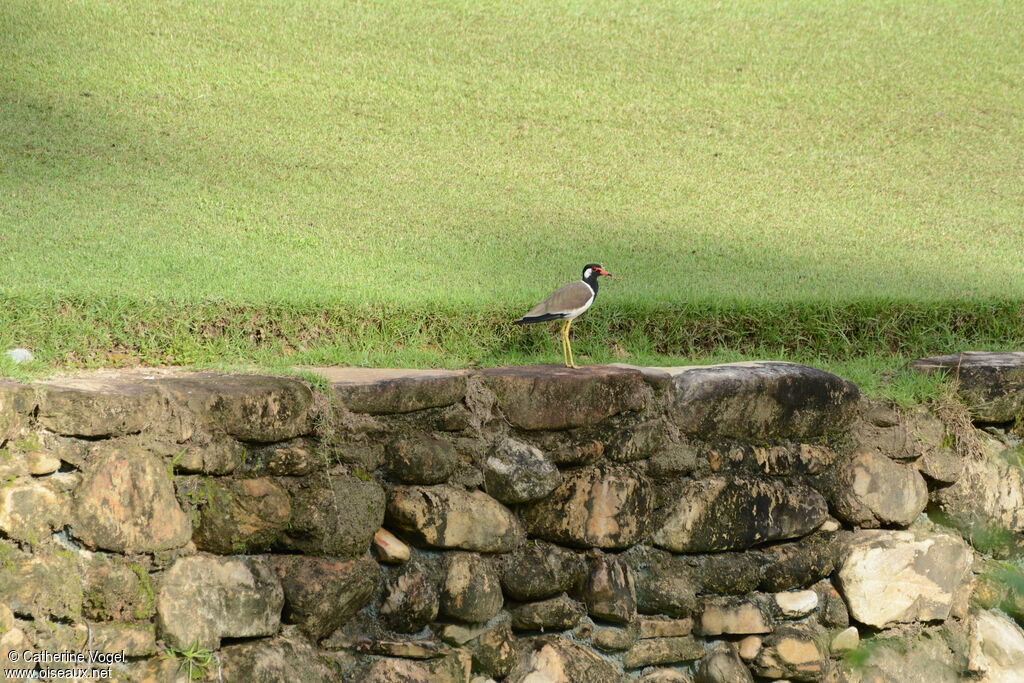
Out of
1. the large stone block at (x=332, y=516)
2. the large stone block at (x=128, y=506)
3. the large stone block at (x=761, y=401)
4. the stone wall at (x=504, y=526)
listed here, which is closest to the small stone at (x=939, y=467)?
the stone wall at (x=504, y=526)

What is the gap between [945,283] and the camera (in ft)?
18.2

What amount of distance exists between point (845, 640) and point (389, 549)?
6.08 feet

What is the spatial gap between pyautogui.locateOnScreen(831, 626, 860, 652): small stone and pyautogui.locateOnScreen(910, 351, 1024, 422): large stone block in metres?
1.02

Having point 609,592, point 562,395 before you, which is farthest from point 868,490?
point 562,395

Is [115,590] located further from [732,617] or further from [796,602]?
[796,602]

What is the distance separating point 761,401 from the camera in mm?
3955

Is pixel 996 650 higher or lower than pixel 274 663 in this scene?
lower

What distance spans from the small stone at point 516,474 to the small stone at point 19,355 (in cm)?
164

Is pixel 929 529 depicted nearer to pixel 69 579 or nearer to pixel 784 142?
pixel 69 579

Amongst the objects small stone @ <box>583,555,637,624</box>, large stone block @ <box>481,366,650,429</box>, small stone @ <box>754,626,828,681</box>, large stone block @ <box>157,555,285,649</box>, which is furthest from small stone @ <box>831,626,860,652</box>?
large stone block @ <box>157,555,285,649</box>

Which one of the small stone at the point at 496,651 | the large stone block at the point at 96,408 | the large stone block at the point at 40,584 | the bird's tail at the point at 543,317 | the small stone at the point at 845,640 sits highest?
the bird's tail at the point at 543,317

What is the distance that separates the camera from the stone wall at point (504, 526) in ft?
9.72

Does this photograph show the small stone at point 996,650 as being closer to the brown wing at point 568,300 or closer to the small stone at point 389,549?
the brown wing at point 568,300

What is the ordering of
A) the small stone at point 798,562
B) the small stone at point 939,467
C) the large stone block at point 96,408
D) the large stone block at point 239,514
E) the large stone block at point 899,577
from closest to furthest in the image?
the large stone block at point 96,408, the large stone block at point 239,514, the small stone at point 798,562, the large stone block at point 899,577, the small stone at point 939,467
